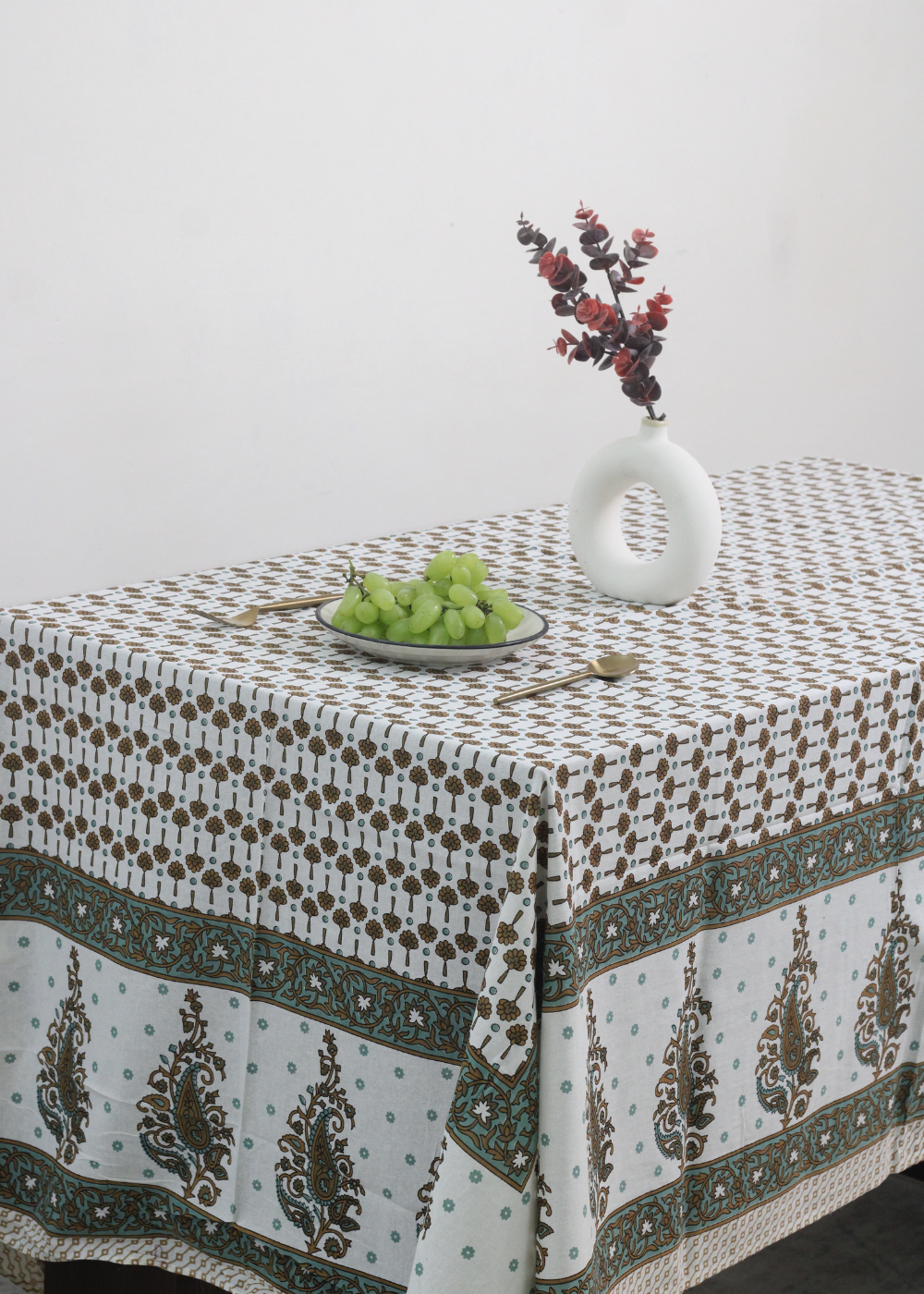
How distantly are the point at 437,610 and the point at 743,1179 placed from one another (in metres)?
0.63

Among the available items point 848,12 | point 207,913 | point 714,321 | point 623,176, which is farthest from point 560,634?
point 848,12

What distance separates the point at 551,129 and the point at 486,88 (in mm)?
221

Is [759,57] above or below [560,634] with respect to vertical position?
above

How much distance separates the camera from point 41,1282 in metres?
1.68

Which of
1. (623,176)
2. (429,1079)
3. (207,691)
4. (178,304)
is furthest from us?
(623,176)

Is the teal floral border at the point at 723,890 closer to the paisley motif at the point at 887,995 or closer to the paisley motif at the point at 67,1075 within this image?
the paisley motif at the point at 887,995

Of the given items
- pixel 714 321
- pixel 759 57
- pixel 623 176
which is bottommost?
pixel 714 321

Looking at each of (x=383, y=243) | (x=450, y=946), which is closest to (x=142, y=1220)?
(x=450, y=946)

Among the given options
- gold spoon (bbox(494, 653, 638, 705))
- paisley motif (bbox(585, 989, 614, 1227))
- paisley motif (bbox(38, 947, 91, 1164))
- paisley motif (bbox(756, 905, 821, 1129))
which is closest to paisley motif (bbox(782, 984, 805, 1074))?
paisley motif (bbox(756, 905, 821, 1129))

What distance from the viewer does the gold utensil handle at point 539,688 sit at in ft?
4.57

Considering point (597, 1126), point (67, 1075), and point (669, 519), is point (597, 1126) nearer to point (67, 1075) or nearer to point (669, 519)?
point (67, 1075)

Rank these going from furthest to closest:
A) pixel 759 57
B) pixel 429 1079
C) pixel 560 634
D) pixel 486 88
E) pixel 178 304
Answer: pixel 759 57 < pixel 486 88 < pixel 178 304 < pixel 560 634 < pixel 429 1079

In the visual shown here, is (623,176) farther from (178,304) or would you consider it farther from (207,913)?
(207,913)

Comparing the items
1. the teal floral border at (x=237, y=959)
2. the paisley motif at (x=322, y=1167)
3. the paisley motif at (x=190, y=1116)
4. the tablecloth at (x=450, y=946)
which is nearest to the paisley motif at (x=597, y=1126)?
the tablecloth at (x=450, y=946)
